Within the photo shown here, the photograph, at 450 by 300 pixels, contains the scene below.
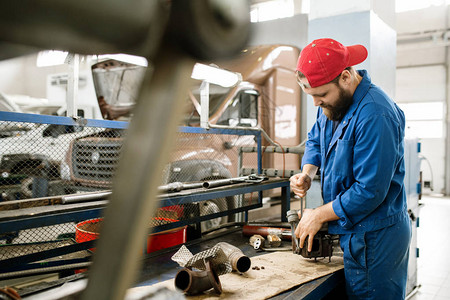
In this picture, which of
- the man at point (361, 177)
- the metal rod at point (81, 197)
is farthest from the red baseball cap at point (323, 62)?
the metal rod at point (81, 197)

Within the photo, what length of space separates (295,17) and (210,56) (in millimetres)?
5682

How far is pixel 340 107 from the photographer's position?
1.79 m

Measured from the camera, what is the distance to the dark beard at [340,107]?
5.77 ft

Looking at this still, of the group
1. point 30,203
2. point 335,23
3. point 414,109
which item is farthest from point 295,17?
point 414,109

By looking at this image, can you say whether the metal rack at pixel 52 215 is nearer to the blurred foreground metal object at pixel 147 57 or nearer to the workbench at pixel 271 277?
the workbench at pixel 271 277

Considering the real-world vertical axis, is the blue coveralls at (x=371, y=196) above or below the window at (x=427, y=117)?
below

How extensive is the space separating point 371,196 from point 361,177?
10 cm

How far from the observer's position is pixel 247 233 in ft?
8.21

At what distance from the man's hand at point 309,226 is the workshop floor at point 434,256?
7.22 ft

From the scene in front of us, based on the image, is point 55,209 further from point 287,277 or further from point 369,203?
point 369,203

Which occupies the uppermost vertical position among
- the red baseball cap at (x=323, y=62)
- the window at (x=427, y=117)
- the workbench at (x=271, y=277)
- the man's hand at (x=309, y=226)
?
the window at (x=427, y=117)

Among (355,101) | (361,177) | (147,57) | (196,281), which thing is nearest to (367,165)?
(361,177)

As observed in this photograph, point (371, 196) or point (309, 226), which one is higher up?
point (371, 196)

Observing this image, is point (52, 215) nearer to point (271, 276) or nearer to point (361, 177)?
point (271, 276)
